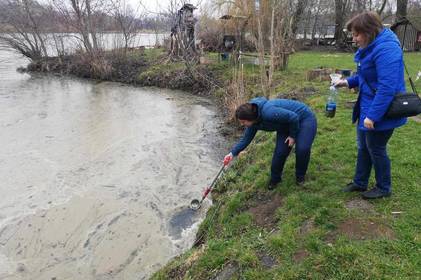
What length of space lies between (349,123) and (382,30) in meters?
3.42

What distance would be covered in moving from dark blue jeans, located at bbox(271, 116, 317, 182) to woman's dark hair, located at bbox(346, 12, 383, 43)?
1084 millimetres

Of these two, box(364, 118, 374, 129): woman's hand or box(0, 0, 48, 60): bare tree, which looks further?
box(0, 0, 48, 60): bare tree

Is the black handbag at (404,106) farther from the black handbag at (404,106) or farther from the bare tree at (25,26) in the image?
the bare tree at (25,26)

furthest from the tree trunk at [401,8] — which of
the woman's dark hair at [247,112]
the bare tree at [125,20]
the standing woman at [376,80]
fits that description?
the woman's dark hair at [247,112]

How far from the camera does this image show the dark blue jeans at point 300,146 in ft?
11.7

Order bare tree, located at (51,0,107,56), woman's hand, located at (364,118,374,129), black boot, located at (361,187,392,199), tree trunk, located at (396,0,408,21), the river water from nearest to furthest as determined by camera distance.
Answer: woman's hand, located at (364,118,374,129) → black boot, located at (361,187,392,199) → the river water → bare tree, located at (51,0,107,56) → tree trunk, located at (396,0,408,21)

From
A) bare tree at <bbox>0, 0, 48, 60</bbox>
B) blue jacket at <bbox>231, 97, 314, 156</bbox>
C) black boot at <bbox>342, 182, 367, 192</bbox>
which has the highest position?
bare tree at <bbox>0, 0, 48, 60</bbox>

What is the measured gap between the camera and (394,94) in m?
2.65

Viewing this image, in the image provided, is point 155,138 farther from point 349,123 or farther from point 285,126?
point 285,126

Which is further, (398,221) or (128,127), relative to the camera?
(128,127)

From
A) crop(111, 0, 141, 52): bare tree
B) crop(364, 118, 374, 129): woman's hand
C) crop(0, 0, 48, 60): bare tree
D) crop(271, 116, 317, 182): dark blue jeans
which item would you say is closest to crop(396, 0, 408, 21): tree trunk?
crop(111, 0, 141, 52): bare tree

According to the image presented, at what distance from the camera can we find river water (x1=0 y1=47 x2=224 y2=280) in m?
4.12

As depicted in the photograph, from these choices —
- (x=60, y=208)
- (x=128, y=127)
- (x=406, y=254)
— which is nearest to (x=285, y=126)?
(x=406, y=254)

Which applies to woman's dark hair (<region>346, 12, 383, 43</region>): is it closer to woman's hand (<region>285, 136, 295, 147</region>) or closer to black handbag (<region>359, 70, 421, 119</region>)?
black handbag (<region>359, 70, 421, 119</region>)
